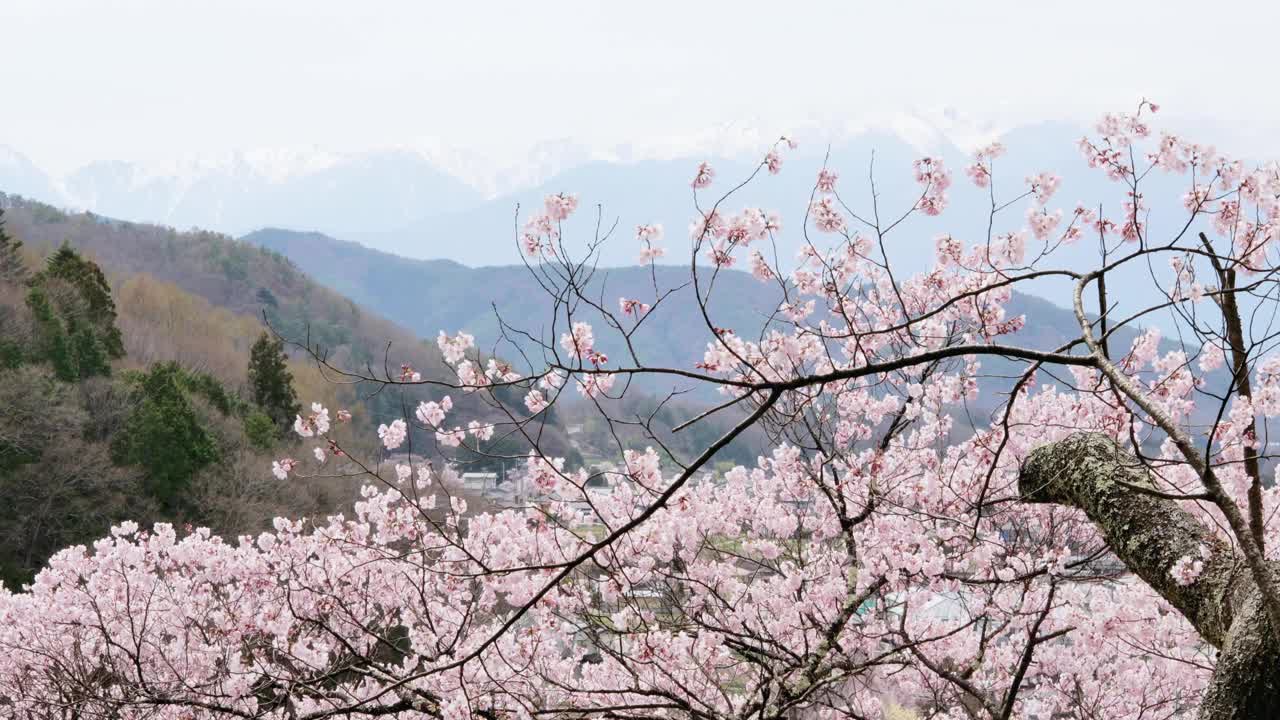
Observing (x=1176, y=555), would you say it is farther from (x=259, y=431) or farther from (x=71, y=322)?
(x=71, y=322)

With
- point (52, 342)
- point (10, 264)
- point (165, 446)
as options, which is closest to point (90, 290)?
point (10, 264)

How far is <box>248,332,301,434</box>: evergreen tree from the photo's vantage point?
33.2 meters

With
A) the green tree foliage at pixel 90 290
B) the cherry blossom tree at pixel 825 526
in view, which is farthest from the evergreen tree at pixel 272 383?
the cherry blossom tree at pixel 825 526

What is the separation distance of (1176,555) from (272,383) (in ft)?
114

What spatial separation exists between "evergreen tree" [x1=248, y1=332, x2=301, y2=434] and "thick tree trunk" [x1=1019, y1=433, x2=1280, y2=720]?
3337cm

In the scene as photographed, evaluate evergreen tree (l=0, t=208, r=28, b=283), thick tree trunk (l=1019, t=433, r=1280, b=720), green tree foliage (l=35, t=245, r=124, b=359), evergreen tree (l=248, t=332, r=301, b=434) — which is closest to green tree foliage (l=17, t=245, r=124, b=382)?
green tree foliage (l=35, t=245, r=124, b=359)

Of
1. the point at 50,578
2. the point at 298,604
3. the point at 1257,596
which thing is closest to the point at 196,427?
the point at 50,578

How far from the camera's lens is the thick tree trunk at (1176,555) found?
6.74 feet

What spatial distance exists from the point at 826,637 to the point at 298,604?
4.13 meters

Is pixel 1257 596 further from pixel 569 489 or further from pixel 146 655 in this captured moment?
pixel 146 655

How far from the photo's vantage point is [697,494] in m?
6.07

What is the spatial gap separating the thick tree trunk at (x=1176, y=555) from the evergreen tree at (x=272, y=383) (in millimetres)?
33370

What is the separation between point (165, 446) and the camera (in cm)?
2347

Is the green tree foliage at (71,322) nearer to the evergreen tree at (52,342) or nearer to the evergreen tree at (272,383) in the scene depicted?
the evergreen tree at (52,342)
